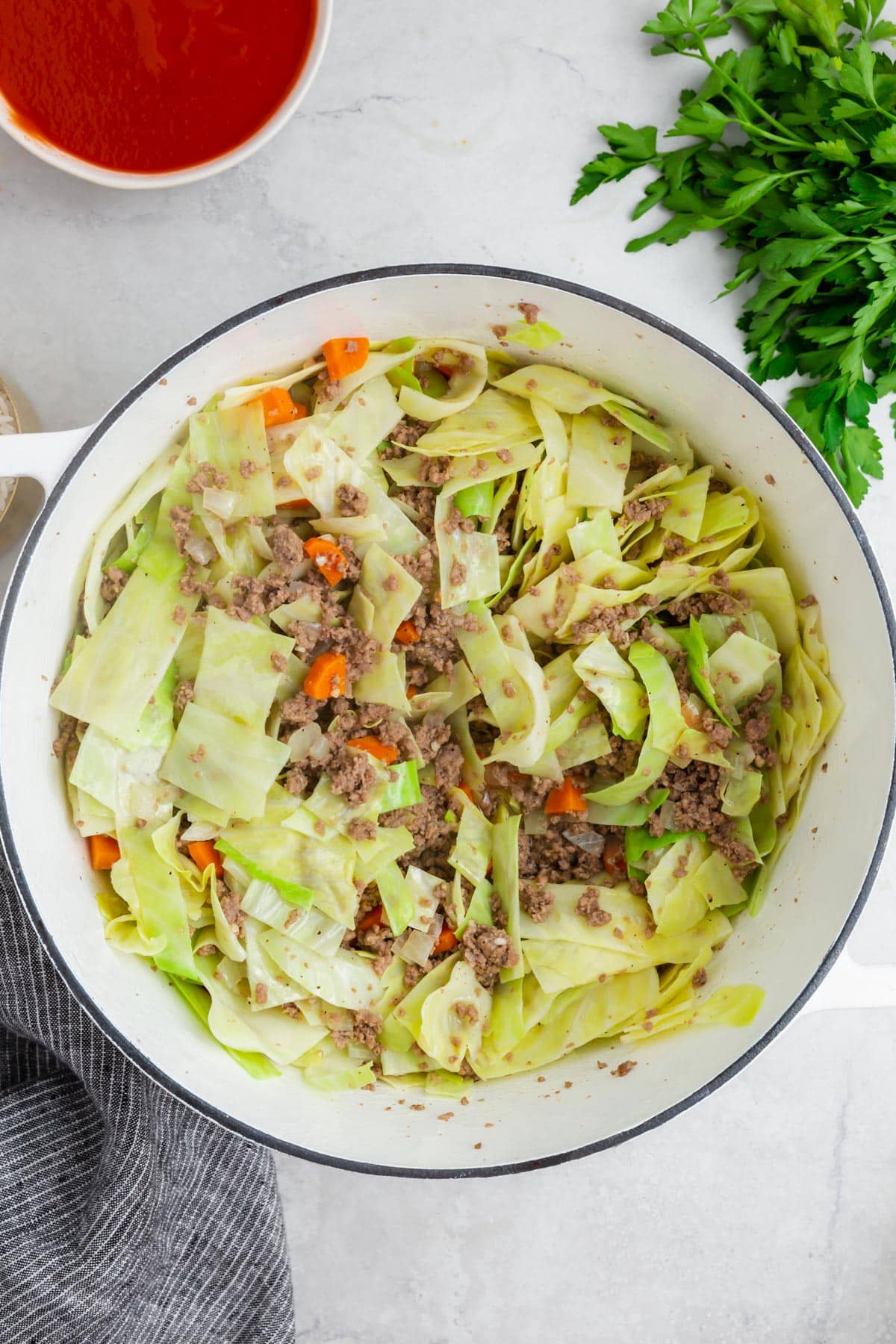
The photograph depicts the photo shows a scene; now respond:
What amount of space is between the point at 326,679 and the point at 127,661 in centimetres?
37

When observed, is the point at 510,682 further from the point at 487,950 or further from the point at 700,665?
the point at 487,950

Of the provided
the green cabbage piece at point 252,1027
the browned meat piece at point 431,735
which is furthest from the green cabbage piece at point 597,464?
the green cabbage piece at point 252,1027

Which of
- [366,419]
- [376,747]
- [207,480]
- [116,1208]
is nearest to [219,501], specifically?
[207,480]

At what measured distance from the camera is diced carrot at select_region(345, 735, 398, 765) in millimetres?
2008

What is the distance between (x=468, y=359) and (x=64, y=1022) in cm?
157

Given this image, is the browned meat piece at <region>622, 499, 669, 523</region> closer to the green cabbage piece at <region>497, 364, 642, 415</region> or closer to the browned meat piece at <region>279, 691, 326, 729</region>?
the green cabbage piece at <region>497, 364, 642, 415</region>

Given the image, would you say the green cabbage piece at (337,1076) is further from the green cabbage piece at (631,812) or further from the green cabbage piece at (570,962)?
the green cabbage piece at (631,812)

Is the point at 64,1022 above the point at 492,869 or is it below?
below

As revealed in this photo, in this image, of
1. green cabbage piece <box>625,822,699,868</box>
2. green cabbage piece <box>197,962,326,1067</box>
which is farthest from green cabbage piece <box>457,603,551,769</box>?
green cabbage piece <box>197,962,326,1067</box>

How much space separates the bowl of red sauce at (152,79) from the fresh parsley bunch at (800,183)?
667mm

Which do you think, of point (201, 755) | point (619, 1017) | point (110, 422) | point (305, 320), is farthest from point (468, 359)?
point (619, 1017)

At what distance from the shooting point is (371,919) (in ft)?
6.81

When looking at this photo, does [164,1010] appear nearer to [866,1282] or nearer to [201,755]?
[201,755]

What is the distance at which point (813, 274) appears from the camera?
212 cm
